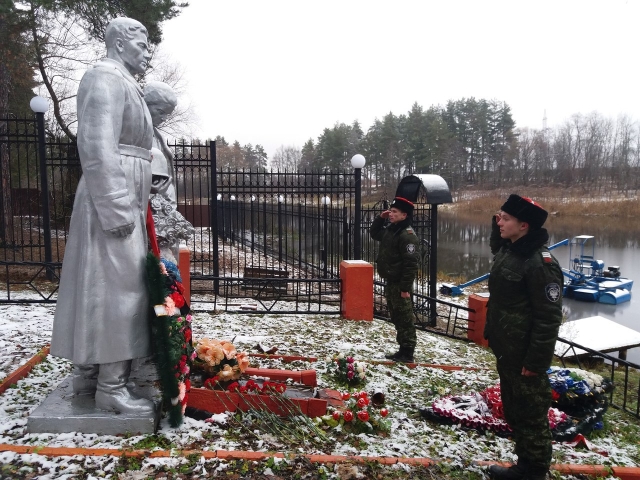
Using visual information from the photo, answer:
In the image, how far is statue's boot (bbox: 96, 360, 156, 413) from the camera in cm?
287

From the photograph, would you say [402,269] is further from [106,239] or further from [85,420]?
[85,420]

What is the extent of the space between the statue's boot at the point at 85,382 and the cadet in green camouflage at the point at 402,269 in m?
3.29

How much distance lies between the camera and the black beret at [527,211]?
2.93 meters

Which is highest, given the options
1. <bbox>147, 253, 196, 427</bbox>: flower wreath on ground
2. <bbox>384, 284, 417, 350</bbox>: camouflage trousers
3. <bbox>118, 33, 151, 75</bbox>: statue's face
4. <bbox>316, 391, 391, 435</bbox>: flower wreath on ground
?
<bbox>118, 33, 151, 75</bbox>: statue's face

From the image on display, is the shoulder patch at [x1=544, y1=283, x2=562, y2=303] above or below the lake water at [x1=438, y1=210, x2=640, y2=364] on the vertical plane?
above

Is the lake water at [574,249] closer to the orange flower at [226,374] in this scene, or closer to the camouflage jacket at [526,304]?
the camouflage jacket at [526,304]

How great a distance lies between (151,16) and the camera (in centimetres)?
1248

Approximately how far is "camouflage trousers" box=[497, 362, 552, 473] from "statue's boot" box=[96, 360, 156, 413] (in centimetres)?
241

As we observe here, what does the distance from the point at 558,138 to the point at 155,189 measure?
70.4m

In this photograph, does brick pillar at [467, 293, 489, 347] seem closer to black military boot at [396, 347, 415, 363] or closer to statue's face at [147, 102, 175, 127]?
black military boot at [396, 347, 415, 363]

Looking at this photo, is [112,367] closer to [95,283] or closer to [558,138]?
[95,283]

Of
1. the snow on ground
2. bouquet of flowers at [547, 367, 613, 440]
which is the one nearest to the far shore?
the snow on ground

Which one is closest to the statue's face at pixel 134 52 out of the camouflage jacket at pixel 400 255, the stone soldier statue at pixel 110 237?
the stone soldier statue at pixel 110 237

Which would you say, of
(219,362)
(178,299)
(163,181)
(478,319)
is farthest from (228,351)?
(478,319)
